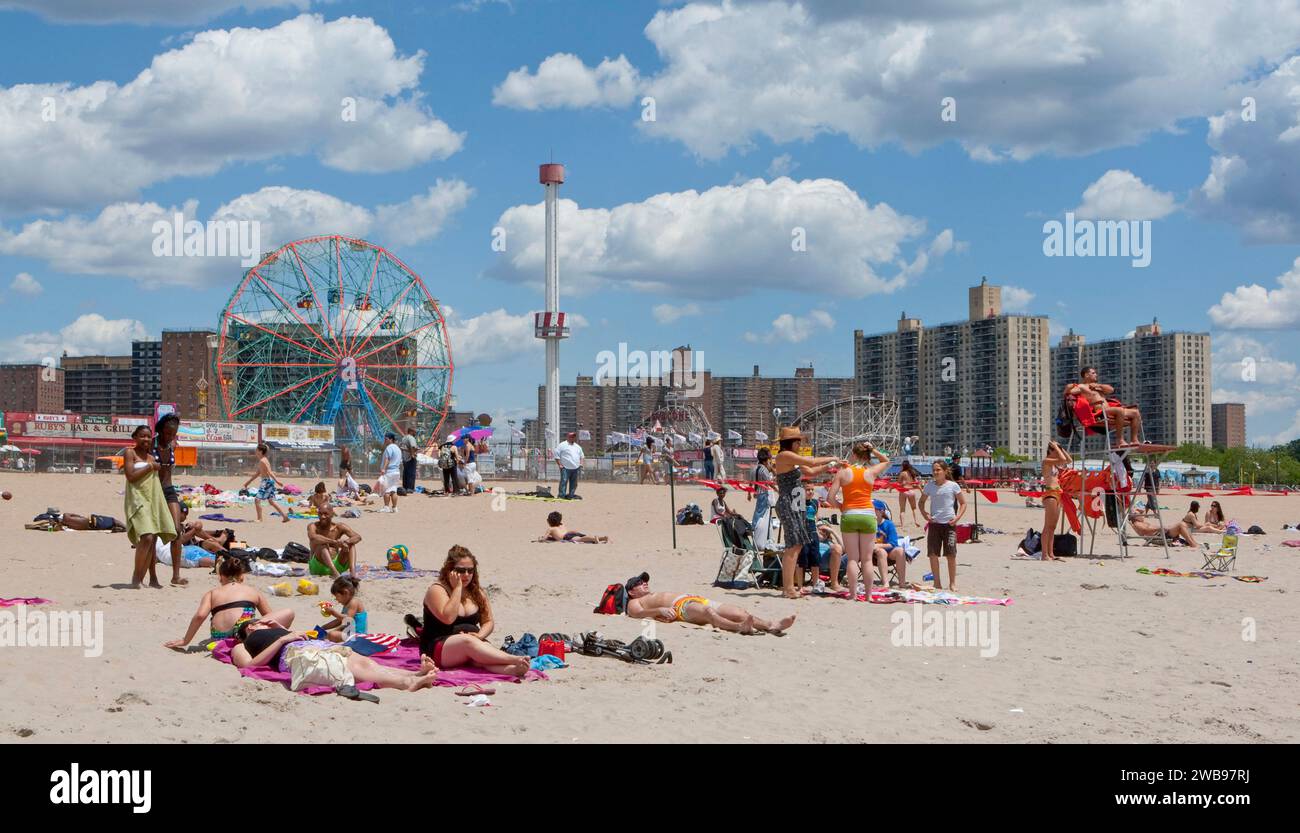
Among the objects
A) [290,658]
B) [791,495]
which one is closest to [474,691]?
[290,658]

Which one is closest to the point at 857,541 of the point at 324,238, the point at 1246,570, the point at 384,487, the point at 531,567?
the point at 531,567

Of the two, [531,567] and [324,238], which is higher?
[324,238]

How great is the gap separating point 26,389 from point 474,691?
189 meters

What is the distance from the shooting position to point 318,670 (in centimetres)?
673

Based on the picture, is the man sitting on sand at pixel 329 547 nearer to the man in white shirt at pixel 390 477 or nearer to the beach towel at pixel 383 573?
the beach towel at pixel 383 573

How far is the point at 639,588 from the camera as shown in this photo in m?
10.2

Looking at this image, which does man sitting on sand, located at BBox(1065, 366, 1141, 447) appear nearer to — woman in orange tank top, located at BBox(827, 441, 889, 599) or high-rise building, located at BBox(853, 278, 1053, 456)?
woman in orange tank top, located at BBox(827, 441, 889, 599)

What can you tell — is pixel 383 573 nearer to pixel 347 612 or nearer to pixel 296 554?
pixel 296 554

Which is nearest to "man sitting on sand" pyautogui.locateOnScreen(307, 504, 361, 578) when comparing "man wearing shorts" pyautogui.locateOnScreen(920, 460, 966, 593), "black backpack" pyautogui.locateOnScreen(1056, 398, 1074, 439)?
"man wearing shorts" pyautogui.locateOnScreen(920, 460, 966, 593)

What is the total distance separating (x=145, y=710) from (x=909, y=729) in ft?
13.4

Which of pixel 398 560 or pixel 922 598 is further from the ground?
pixel 398 560

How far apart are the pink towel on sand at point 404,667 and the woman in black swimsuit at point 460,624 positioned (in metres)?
0.07
